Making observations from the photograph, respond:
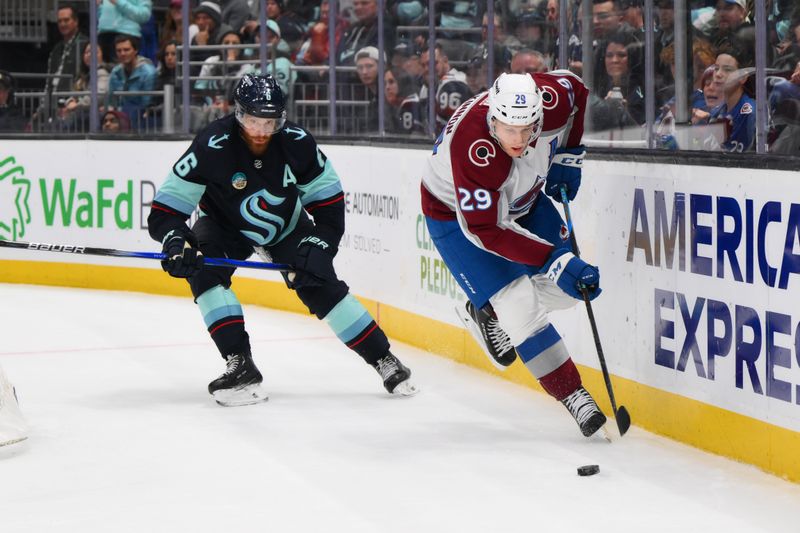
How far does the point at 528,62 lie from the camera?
5.66m

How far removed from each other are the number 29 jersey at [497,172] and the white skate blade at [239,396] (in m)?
0.96

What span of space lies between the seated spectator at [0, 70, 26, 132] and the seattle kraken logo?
4.05 metres

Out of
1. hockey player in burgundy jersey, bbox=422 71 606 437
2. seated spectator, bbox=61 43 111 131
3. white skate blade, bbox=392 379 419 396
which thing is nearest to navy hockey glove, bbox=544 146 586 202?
hockey player in burgundy jersey, bbox=422 71 606 437

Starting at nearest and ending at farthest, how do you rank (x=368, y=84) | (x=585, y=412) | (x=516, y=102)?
1. (x=516, y=102)
2. (x=585, y=412)
3. (x=368, y=84)

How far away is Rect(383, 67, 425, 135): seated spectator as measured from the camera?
260 inches

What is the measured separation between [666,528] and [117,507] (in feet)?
4.47

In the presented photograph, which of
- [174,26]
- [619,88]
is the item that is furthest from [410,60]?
[174,26]

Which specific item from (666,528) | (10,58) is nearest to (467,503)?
(666,528)

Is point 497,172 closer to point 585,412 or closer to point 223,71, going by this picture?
point 585,412

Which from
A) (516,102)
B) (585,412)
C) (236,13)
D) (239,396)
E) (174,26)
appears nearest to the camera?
(516,102)

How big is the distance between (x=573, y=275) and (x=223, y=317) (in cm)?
148

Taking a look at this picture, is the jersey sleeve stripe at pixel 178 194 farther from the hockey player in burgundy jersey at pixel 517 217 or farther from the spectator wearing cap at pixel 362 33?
the spectator wearing cap at pixel 362 33

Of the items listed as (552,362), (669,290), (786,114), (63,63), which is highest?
(63,63)

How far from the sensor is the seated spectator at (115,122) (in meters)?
8.31
